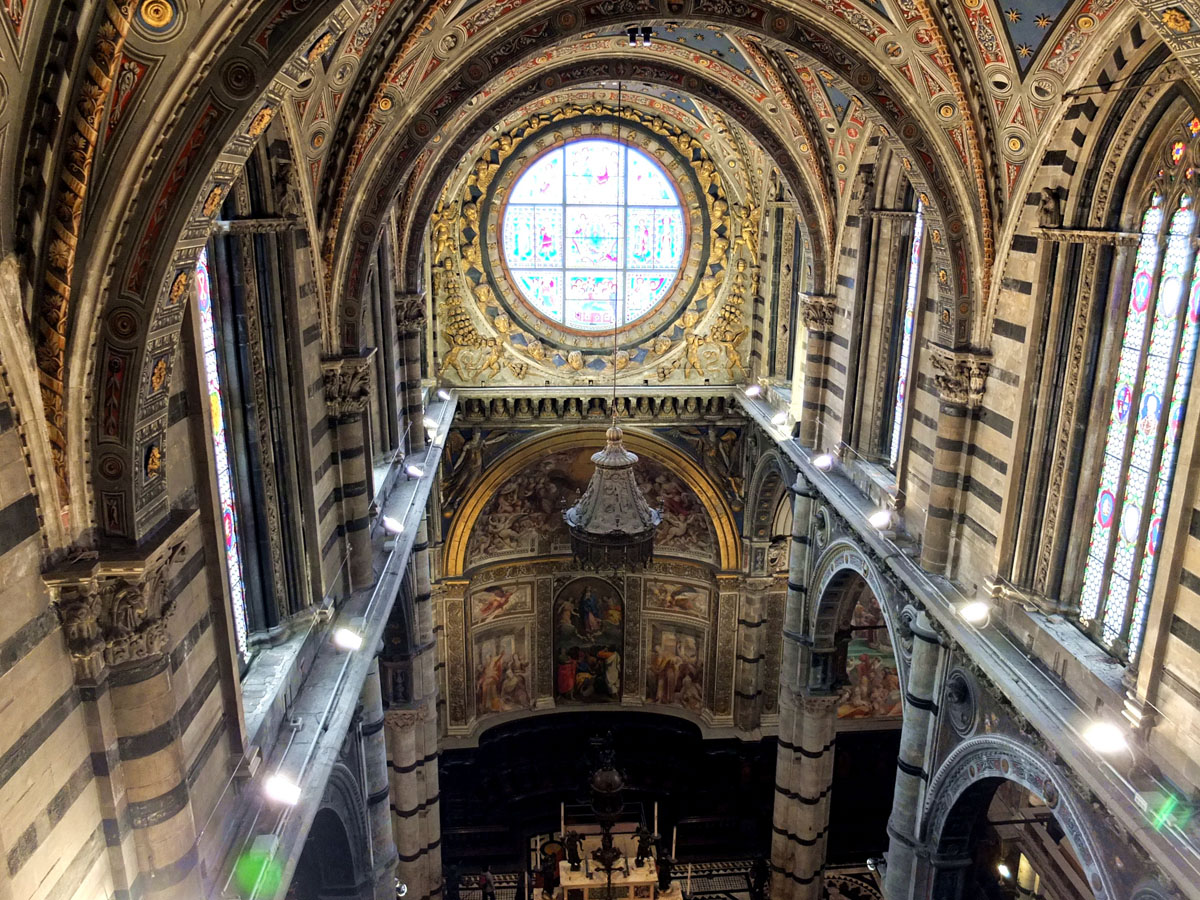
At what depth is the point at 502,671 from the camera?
23.5 m

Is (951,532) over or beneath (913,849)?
over

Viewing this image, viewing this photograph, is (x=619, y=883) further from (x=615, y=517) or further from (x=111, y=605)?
(x=111, y=605)

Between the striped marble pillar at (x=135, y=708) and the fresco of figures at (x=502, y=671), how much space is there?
53.1ft

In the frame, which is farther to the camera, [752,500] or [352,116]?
[752,500]

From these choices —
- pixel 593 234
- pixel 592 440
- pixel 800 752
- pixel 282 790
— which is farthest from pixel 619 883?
pixel 593 234

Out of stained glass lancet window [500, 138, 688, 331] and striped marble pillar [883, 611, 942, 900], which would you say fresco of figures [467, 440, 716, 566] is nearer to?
stained glass lancet window [500, 138, 688, 331]

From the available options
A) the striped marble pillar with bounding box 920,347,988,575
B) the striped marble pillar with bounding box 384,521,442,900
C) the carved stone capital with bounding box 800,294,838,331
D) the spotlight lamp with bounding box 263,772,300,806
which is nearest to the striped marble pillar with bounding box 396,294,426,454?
the striped marble pillar with bounding box 384,521,442,900

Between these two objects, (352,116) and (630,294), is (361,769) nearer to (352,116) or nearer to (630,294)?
(352,116)

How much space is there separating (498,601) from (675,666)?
425cm

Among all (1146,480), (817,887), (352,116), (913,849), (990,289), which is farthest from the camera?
(817,887)

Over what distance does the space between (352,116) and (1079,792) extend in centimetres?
929

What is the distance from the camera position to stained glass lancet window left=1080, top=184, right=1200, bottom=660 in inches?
355

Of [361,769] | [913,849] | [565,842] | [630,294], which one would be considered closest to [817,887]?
[565,842]

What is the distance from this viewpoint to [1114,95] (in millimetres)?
9609
